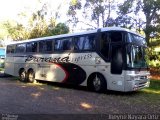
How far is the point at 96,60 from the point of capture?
48.1 feet

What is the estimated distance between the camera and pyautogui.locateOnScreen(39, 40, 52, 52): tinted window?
18434mm

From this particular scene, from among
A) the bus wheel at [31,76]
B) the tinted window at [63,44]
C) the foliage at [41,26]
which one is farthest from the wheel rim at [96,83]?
the foliage at [41,26]

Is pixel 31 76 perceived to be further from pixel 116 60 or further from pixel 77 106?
pixel 77 106

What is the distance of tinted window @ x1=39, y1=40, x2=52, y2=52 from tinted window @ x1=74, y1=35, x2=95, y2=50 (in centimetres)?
285

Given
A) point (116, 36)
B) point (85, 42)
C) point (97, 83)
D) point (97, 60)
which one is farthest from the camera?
point (85, 42)

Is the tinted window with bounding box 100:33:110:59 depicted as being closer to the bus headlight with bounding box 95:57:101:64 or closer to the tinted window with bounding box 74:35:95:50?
the bus headlight with bounding box 95:57:101:64

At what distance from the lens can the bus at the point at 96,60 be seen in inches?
532

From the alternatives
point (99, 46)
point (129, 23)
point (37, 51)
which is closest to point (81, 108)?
point (99, 46)

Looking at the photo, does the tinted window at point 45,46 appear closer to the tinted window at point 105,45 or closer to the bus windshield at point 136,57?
the tinted window at point 105,45

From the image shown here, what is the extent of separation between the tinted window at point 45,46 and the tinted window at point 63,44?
704mm

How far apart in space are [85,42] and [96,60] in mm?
1389

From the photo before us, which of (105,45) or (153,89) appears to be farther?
(153,89)

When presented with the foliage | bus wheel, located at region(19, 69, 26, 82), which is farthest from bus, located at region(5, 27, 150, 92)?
the foliage

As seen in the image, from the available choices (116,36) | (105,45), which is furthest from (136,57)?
(105,45)
